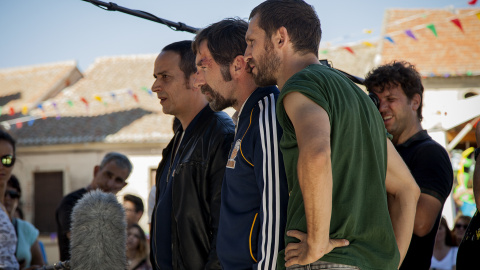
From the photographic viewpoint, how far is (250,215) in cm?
235

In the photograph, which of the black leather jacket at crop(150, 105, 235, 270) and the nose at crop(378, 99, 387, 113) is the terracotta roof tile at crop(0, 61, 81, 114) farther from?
the nose at crop(378, 99, 387, 113)

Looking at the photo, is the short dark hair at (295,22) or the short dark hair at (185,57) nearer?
the short dark hair at (295,22)

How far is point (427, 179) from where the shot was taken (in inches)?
117

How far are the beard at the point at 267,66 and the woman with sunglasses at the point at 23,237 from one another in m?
3.19

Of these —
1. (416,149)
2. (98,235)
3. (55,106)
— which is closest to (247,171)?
(98,235)

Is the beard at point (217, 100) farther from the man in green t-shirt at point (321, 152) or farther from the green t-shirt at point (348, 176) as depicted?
the green t-shirt at point (348, 176)

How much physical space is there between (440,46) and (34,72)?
1882cm

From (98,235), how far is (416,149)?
164cm

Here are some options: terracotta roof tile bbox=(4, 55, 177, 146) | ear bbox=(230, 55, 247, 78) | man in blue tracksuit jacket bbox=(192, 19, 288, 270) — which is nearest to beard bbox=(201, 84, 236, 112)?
man in blue tracksuit jacket bbox=(192, 19, 288, 270)

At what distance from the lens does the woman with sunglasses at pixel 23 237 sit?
4.74 meters

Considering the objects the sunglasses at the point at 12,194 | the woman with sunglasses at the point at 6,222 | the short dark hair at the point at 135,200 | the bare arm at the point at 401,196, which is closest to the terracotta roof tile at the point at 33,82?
the short dark hair at the point at 135,200

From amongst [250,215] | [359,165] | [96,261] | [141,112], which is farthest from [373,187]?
[141,112]

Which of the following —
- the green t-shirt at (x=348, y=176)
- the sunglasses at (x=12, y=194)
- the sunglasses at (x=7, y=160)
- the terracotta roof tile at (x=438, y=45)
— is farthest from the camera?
the terracotta roof tile at (x=438, y=45)

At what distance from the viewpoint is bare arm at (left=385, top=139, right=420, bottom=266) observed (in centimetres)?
234
